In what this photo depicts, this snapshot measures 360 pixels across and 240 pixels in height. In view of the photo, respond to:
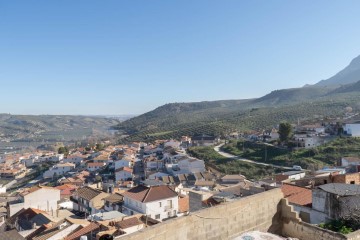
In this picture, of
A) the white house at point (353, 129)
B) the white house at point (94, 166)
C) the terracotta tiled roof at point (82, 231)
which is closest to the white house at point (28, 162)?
the white house at point (94, 166)

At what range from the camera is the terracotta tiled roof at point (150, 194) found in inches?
1129

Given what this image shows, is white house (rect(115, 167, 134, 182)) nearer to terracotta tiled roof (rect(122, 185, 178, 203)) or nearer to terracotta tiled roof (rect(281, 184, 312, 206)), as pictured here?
terracotta tiled roof (rect(122, 185, 178, 203))

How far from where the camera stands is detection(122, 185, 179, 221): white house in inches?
1110

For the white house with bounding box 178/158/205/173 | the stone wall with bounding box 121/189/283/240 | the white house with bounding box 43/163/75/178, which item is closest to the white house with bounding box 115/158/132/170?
the white house with bounding box 178/158/205/173

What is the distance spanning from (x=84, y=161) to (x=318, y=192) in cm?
6985

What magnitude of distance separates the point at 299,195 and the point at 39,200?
26.5 m

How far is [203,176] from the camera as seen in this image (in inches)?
2041

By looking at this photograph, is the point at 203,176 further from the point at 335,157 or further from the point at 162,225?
the point at 162,225

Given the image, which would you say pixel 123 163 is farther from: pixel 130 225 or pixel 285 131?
pixel 130 225

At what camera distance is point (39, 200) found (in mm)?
34531

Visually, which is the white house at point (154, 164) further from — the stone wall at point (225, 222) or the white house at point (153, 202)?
the stone wall at point (225, 222)

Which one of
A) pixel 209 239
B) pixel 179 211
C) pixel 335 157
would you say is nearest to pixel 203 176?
pixel 335 157

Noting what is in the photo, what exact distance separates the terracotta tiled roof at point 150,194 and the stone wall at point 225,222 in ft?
70.3

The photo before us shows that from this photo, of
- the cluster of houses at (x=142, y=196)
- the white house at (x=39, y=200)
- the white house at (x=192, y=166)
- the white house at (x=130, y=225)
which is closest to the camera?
the cluster of houses at (x=142, y=196)
